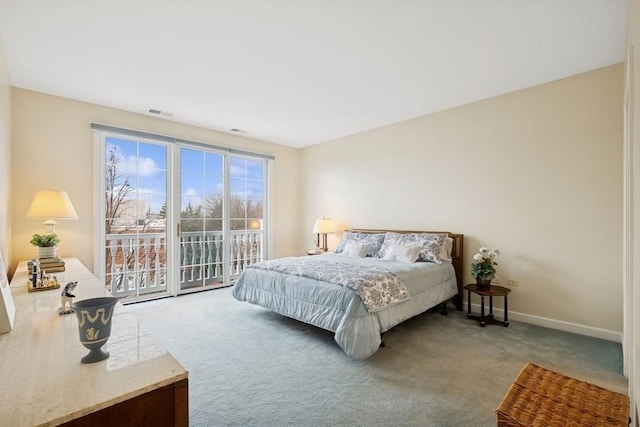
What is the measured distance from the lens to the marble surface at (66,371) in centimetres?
71

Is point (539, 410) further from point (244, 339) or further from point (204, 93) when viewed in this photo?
point (204, 93)

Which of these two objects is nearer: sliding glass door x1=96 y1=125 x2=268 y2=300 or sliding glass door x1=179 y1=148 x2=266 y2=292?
sliding glass door x1=96 y1=125 x2=268 y2=300

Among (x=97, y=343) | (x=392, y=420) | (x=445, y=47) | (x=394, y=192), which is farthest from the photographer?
(x=394, y=192)

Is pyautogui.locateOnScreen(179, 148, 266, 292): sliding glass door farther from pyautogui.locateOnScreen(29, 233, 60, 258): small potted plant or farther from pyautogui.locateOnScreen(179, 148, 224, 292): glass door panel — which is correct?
pyautogui.locateOnScreen(29, 233, 60, 258): small potted plant

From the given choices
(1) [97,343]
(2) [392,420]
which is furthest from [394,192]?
(1) [97,343]

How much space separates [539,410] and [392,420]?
829mm

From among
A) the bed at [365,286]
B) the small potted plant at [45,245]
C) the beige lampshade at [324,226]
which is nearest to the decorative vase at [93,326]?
the bed at [365,286]

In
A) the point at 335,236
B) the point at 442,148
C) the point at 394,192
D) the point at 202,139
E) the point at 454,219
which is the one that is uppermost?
the point at 202,139

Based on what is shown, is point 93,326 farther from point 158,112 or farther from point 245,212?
point 245,212

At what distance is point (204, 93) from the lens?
3.45 meters

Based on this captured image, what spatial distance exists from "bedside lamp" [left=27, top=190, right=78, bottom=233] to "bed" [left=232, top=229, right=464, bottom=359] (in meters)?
1.91

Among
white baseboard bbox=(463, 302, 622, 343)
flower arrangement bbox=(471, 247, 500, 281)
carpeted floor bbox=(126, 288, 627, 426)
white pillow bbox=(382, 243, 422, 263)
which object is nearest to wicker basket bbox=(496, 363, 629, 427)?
carpeted floor bbox=(126, 288, 627, 426)

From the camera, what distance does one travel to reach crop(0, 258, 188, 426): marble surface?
2.32ft

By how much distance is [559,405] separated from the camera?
1.26 meters
